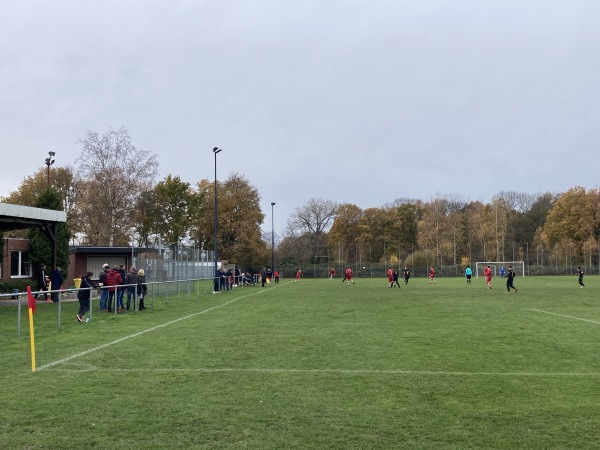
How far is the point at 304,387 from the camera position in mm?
7809

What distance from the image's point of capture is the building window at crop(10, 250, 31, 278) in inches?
1372

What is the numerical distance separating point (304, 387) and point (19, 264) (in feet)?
105

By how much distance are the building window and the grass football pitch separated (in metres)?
21.8

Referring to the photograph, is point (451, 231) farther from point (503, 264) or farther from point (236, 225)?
point (236, 225)

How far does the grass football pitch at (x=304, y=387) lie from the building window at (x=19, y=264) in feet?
71.5

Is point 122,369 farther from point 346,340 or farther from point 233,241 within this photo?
point 233,241

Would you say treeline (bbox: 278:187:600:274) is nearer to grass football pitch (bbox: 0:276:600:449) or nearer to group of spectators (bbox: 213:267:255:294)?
group of spectators (bbox: 213:267:255:294)

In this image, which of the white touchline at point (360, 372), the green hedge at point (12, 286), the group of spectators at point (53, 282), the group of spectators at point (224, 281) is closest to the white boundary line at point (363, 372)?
the white touchline at point (360, 372)

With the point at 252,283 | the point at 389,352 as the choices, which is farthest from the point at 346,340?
the point at 252,283

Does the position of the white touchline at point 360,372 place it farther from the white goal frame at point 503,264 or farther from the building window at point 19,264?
the white goal frame at point 503,264

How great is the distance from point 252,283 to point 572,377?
4159cm

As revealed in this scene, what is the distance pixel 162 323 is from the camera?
661 inches

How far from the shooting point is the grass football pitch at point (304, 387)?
5.61 m

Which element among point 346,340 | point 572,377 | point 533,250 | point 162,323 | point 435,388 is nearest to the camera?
point 435,388
